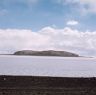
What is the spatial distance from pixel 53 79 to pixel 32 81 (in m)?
2.84

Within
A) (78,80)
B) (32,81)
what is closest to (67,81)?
(78,80)

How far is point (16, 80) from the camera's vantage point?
3978 centimetres

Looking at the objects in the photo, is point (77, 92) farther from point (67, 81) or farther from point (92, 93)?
point (67, 81)

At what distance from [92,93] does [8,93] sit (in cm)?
861

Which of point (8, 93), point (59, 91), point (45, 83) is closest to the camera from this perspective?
point (8, 93)

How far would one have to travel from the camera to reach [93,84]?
39.9 meters

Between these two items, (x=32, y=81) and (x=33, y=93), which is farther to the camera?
(x=32, y=81)

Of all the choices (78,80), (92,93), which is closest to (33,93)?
(92,93)

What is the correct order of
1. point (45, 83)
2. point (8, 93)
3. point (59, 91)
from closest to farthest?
point (8, 93), point (59, 91), point (45, 83)

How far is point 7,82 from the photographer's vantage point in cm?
3888

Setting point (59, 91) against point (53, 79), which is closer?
point (59, 91)

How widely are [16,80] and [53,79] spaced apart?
4.83 meters

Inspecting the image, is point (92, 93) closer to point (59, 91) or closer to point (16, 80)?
point (59, 91)

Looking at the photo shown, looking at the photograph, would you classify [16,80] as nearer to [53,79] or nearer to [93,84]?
[53,79]
